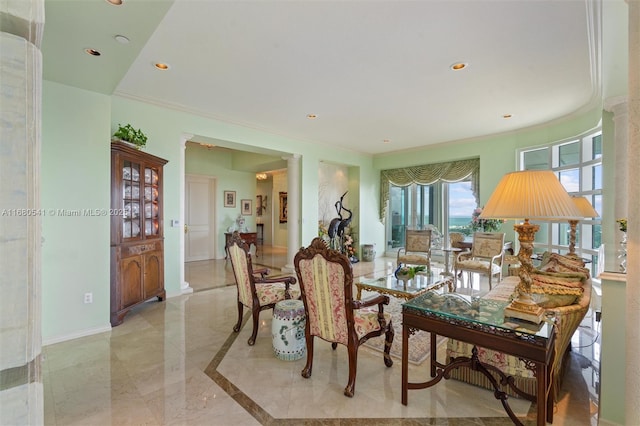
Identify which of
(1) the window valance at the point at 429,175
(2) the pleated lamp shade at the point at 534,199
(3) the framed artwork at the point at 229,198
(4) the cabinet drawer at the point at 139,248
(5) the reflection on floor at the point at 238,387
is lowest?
(5) the reflection on floor at the point at 238,387

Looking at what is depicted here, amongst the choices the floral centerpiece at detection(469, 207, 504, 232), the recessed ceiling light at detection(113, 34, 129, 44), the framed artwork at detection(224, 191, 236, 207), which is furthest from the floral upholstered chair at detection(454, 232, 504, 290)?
the framed artwork at detection(224, 191, 236, 207)

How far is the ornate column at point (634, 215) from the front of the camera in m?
1.16

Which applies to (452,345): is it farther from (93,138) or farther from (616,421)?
(93,138)

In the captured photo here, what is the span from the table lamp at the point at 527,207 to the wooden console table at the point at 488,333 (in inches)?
4.2

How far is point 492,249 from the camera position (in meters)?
4.93

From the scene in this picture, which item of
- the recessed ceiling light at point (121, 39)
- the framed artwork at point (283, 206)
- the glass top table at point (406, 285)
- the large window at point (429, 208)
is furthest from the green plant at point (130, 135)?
the framed artwork at point (283, 206)

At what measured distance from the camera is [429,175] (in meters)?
7.20

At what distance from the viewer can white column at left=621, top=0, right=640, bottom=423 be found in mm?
1156

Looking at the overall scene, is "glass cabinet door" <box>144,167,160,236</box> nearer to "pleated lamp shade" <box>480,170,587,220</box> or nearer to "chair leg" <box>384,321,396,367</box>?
"chair leg" <box>384,321,396,367</box>

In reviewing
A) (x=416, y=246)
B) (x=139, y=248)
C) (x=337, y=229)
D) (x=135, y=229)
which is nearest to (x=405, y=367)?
(x=139, y=248)

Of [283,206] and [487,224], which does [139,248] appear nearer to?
[487,224]

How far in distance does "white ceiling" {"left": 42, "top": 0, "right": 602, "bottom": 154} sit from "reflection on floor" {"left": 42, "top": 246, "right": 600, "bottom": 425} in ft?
8.48

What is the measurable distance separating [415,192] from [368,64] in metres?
5.27

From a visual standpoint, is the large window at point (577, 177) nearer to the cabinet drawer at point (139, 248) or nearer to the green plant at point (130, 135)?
the cabinet drawer at point (139, 248)
